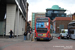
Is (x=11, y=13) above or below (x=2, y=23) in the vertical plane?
above

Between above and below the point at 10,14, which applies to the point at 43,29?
below

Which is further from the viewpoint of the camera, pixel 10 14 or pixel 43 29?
pixel 10 14

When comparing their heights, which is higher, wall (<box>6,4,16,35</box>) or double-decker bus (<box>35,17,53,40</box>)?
wall (<box>6,4,16,35</box>)

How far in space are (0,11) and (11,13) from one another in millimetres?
4509

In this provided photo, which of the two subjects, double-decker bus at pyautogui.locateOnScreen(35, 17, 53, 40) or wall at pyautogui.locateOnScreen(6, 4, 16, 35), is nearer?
double-decker bus at pyautogui.locateOnScreen(35, 17, 53, 40)

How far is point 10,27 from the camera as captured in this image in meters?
27.5

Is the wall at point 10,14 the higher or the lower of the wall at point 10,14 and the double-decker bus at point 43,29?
the higher

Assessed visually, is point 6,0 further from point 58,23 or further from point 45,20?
point 58,23

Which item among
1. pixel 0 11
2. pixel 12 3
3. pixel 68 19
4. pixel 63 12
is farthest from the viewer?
pixel 63 12

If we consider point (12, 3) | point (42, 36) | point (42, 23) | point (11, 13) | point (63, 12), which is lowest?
point (42, 36)

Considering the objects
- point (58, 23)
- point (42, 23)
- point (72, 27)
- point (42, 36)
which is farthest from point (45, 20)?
point (58, 23)

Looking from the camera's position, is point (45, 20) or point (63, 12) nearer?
point (45, 20)

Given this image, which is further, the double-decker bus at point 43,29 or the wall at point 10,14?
the wall at point 10,14

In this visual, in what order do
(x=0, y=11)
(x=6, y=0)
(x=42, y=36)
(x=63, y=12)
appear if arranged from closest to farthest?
(x=42, y=36), (x=6, y=0), (x=0, y=11), (x=63, y=12)
